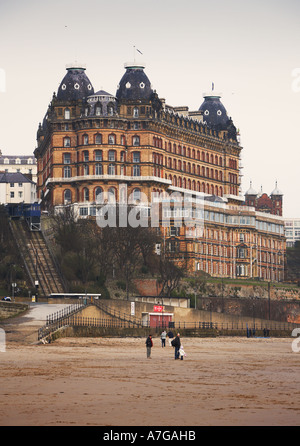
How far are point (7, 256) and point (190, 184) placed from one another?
60.3 metres

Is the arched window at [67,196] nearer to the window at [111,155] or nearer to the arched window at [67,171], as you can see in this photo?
the arched window at [67,171]

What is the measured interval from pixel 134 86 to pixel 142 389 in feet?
450

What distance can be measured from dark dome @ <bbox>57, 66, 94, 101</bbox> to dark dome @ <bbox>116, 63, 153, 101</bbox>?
19.3ft

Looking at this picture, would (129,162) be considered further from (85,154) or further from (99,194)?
(99,194)

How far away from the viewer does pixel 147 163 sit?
584 ft

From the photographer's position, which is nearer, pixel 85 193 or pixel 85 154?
pixel 85 193

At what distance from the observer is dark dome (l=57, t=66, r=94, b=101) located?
18075 centimetres

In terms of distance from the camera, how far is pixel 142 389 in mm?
45781

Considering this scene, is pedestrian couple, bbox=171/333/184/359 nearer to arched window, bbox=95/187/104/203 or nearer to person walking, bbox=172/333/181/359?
person walking, bbox=172/333/181/359

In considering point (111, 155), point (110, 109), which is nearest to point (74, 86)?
point (110, 109)

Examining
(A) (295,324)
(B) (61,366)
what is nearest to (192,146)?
(A) (295,324)

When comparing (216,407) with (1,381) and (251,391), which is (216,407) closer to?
(251,391)

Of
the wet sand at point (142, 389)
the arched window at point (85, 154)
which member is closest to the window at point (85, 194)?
the arched window at point (85, 154)

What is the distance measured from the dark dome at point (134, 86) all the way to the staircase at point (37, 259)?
106ft
